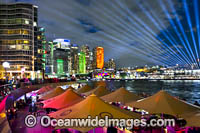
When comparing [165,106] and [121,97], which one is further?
[121,97]

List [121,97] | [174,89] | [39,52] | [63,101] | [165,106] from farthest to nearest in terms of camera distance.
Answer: [39,52] < [174,89] < [121,97] < [63,101] < [165,106]

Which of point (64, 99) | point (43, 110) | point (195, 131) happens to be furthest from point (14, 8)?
point (195, 131)

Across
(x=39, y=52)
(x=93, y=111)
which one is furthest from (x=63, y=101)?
(x=39, y=52)

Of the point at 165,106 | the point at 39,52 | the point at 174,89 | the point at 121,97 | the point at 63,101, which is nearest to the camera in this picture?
the point at 165,106

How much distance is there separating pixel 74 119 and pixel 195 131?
642 centimetres

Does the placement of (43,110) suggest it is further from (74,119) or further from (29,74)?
(29,74)

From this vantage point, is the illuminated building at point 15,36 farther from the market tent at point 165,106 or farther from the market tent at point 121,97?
the market tent at point 165,106

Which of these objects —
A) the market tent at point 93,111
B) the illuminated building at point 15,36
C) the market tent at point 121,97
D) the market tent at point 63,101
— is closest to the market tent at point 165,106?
the market tent at point 93,111

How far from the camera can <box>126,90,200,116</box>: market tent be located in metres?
8.82

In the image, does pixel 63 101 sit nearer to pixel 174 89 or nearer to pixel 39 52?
pixel 174 89

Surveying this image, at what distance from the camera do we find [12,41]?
271ft

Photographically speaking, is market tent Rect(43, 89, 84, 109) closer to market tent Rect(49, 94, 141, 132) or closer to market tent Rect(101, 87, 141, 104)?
market tent Rect(101, 87, 141, 104)

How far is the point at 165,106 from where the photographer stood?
9086 millimetres

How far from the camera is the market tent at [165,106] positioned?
8.82 meters
